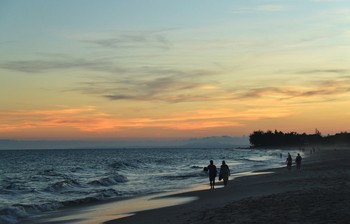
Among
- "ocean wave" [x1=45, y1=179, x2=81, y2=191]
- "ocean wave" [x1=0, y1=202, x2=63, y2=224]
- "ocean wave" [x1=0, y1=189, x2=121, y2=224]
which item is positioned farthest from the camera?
"ocean wave" [x1=45, y1=179, x2=81, y2=191]

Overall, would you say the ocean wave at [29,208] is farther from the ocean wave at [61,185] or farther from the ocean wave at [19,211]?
the ocean wave at [61,185]

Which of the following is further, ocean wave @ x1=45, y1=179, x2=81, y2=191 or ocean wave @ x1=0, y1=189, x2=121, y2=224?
ocean wave @ x1=45, y1=179, x2=81, y2=191

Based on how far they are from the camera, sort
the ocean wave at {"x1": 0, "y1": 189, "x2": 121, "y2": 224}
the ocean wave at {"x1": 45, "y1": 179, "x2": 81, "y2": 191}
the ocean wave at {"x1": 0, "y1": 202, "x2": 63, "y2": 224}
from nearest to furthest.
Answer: the ocean wave at {"x1": 0, "y1": 202, "x2": 63, "y2": 224} < the ocean wave at {"x1": 0, "y1": 189, "x2": 121, "y2": 224} < the ocean wave at {"x1": 45, "y1": 179, "x2": 81, "y2": 191}

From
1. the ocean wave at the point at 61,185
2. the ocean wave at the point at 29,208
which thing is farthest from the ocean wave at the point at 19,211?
the ocean wave at the point at 61,185

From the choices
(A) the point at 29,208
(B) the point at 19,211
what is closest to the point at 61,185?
(A) the point at 29,208

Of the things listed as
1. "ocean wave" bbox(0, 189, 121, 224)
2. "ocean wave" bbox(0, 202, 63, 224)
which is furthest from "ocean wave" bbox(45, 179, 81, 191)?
"ocean wave" bbox(0, 202, 63, 224)

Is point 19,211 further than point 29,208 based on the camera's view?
No

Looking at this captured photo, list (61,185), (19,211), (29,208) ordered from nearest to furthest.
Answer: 1. (19,211)
2. (29,208)
3. (61,185)

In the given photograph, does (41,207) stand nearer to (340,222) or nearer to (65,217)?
(65,217)

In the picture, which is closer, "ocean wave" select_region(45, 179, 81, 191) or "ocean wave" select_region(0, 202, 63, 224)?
"ocean wave" select_region(0, 202, 63, 224)

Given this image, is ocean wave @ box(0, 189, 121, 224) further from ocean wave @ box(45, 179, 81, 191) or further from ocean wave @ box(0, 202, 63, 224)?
ocean wave @ box(45, 179, 81, 191)

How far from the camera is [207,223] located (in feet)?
37.3

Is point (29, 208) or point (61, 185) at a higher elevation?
point (61, 185)

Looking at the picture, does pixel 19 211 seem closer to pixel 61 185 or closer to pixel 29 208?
pixel 29 208
